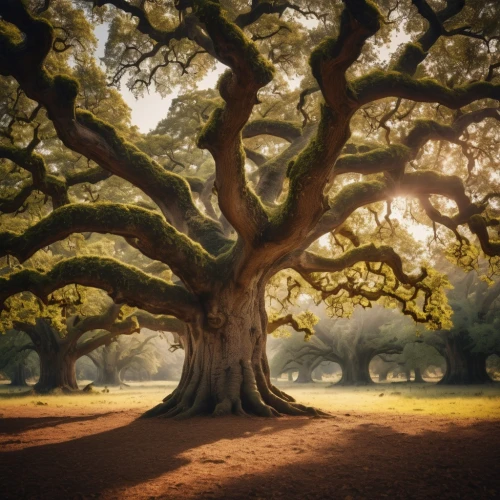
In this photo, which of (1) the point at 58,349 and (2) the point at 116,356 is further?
(2) the point at 116,356

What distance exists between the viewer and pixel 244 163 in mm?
8047

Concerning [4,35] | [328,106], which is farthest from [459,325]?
[4,35]

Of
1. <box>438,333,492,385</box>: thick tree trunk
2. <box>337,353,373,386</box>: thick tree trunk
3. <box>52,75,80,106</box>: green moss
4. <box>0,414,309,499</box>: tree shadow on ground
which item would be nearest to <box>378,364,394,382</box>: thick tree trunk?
<box>337,353,373,386</box>: thick tree trunk

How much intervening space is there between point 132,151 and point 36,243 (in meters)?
3.59

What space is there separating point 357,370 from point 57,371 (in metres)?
25.7

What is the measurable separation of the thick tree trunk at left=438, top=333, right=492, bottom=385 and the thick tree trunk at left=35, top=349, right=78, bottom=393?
26546mm

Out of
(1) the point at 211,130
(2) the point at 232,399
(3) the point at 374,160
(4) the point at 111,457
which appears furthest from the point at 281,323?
(4) the point at 111,457

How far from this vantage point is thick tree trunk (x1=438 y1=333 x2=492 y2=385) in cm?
2820

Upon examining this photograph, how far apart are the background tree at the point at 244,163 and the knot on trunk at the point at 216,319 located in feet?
0.13

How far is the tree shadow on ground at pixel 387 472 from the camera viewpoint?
3.74 metres

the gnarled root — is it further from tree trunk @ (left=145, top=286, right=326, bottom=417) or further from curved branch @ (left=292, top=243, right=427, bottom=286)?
curved branch @ (left=292, top=243, right=427, bottom=286)

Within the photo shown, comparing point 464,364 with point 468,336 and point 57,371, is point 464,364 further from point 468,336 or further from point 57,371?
point 57,371

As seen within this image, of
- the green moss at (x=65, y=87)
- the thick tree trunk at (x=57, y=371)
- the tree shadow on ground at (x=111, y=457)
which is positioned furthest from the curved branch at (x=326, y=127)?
the thick tree trunk at (x=57, y=371)

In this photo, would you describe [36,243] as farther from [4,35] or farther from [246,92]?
[246,92]
